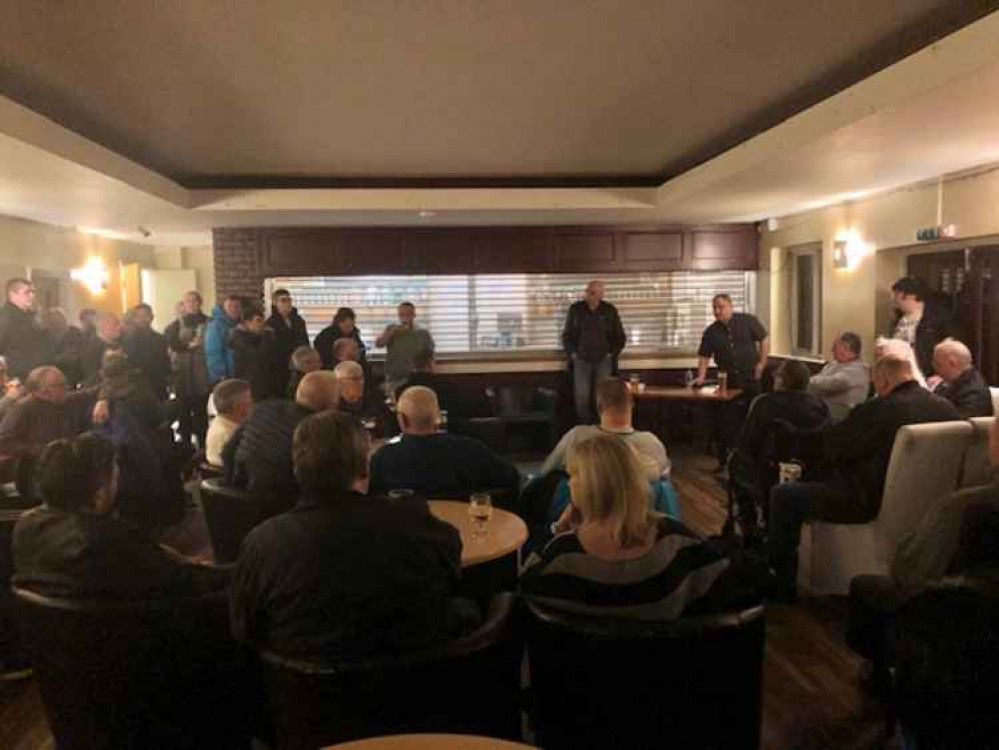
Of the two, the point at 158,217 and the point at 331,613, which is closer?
the point at 331,613

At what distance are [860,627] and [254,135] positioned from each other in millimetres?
4681

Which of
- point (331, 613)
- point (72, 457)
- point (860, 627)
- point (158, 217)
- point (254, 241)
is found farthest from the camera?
point (254, 241)

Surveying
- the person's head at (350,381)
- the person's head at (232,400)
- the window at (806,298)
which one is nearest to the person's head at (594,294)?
the window at (806,298)

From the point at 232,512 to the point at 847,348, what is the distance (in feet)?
13.9

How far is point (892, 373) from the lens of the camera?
390 centimetres

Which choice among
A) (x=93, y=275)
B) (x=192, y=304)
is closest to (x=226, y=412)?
(x=192, y=304)

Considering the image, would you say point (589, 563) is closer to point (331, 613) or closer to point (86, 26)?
point (331, 613)

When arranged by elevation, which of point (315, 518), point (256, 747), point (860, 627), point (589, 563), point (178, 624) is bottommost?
point (256, 747)

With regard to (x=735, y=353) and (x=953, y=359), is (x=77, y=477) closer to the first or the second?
(x=953, y=359)

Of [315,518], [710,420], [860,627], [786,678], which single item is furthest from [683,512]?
[315,518]

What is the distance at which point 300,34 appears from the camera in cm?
351

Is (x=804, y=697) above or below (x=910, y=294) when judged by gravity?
below

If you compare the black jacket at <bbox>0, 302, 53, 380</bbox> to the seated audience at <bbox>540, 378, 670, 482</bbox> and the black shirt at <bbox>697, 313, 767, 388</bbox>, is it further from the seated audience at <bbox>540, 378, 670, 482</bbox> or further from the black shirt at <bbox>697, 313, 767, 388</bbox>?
the black shirt at <bbox>697, 313, 767, 388</bbox>

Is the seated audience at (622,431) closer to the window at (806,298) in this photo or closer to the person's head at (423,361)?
the person's head at (423,361)
